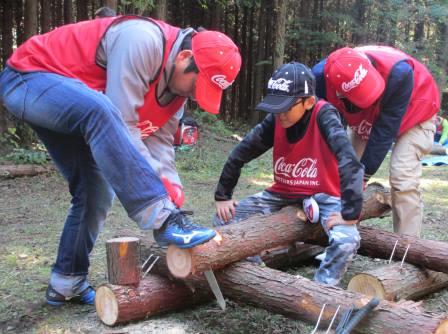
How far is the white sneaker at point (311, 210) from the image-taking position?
3547 mm

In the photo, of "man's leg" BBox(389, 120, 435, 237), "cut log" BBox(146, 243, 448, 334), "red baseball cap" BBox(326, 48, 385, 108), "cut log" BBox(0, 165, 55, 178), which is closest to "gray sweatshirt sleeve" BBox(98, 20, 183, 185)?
"cut log" BBox(146, 243, 448, 334)

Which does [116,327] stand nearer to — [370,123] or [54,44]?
[54,44]

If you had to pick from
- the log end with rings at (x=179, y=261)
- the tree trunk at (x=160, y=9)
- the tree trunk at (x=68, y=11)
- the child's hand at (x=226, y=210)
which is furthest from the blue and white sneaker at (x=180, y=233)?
the tree trunk at (x=68, y=11)

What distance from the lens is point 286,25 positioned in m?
18.5

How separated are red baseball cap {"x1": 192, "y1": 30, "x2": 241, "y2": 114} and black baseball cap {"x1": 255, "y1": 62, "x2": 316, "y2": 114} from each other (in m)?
0.67

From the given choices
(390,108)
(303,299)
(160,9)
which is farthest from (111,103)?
(160,9)

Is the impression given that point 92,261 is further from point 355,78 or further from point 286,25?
point 286,25

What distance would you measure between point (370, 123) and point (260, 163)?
230 inches

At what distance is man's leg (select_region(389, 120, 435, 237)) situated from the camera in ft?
13.7

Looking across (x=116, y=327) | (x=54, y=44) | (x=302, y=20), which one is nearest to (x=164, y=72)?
(x=54, y=44)

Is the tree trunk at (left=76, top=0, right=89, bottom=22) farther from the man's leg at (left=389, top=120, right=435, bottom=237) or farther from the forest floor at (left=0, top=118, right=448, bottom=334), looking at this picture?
the man's leg at (left=389, top=120, right=435, bottom=237)

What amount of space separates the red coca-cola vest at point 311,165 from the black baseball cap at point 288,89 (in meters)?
0.22

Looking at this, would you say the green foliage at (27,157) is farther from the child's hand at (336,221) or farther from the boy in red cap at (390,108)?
the child's hand at (336,221)

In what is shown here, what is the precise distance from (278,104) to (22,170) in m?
5.55
